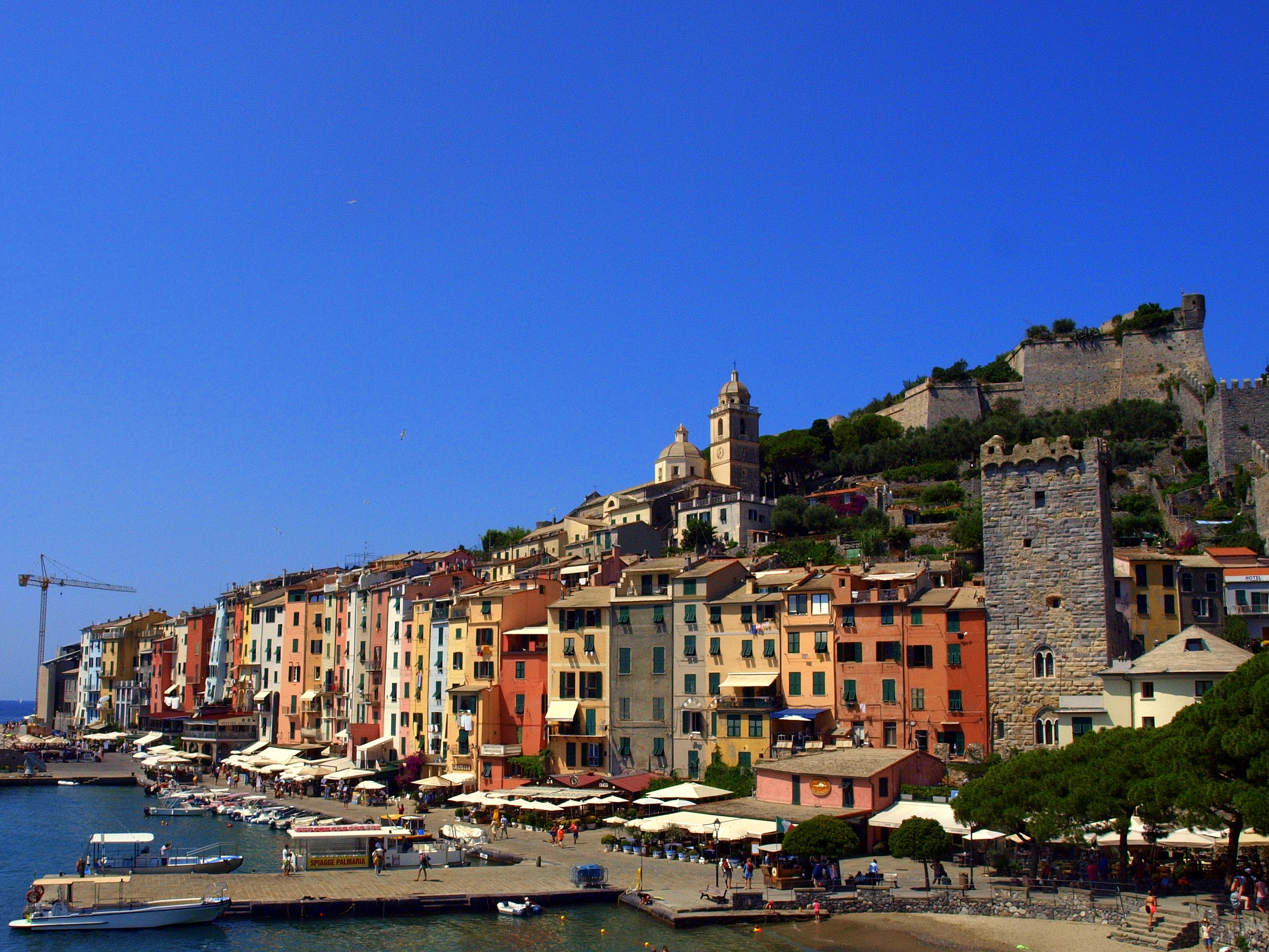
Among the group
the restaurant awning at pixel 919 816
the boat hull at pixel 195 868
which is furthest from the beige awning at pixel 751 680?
the boat hull at pixel 195 868

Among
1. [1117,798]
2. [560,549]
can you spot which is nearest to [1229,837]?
[1117,798]

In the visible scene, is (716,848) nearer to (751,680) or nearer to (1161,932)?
(751,680)

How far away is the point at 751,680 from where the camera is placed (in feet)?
179

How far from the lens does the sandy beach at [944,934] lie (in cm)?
3262

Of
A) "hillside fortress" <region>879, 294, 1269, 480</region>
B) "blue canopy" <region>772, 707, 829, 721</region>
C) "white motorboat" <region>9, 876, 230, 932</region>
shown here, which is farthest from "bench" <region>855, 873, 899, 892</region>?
"hillside fortress" <region>879, 294, 1269, 480</region>

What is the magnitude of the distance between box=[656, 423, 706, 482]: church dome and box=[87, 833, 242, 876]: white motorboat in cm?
8829

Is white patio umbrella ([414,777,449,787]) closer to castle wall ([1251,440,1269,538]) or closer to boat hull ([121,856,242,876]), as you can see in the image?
boat hull ([121,856,242,876])

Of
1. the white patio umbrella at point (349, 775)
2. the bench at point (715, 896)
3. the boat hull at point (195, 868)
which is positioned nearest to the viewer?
the bench at point (715, 896)

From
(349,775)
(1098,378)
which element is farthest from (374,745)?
(1098,378)

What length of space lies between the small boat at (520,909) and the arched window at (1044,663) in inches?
859

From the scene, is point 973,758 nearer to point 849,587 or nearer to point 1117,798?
point 849,587

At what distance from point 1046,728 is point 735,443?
84.7m

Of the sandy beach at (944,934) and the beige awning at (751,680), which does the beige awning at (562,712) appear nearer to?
the beige awning at (751,680)

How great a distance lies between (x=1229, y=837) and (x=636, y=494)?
304 ft
